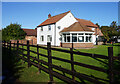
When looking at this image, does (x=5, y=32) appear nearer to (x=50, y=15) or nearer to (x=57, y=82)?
(x=50, y=15)

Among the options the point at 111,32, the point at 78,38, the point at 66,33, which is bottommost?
the point at 78,38

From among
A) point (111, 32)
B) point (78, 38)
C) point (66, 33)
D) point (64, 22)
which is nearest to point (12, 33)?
point (64, 22)

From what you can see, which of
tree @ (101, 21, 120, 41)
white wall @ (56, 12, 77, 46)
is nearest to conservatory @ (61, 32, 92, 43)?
white wall @ (56, 12, 77, 46)

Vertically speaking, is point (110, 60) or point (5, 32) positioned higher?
point (5, 32)

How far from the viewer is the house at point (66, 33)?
805 inches

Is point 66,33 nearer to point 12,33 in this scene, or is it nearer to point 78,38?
point 78,38

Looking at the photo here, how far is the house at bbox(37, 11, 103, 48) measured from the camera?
67.1 feet

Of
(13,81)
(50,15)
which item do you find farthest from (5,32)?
(13,81)

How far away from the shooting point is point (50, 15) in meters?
33.2

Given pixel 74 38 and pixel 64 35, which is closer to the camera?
pixel 74 38

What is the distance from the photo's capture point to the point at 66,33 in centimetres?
2181

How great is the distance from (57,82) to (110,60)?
2.44m

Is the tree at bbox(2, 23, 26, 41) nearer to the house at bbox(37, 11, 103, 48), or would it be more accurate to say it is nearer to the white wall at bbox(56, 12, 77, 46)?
the house at bbox(37, 11, 103, 48)

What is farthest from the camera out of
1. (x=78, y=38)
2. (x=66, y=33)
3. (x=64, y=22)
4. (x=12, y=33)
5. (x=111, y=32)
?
(x=111, y=32)
